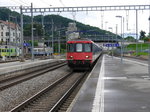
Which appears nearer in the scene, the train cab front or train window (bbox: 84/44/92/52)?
the train cab front

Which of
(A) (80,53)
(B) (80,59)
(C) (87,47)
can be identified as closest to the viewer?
(B) (80,59)

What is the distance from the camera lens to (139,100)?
996cm

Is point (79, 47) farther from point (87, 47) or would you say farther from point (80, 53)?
point (87, 47)

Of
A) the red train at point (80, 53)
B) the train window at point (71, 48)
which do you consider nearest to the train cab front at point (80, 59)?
the red train at point (80, 53)

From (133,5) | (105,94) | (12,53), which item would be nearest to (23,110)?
(105,94)

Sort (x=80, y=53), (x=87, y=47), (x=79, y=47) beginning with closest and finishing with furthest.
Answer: (x=80, y=53)
(x=79, y=47)
(x=87, y=47)

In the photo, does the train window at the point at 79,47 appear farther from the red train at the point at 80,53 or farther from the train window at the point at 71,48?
the train window at the point at 71,48

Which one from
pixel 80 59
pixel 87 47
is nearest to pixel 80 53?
pixel 80 59

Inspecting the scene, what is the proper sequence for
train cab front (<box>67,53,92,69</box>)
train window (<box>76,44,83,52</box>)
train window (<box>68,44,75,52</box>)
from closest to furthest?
train cab front (<box>67,53,92,69</box>) < train window (<box>76,44,83,52</box>) < train window (<box>68,44,75,52</box>)

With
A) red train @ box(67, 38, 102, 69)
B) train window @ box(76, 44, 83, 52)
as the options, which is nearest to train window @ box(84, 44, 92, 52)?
red train @ box(67, 38, 102, 69)

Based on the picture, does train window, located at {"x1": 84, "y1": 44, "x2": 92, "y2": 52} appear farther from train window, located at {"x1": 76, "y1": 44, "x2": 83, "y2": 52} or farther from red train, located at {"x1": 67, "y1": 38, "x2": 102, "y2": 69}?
train window, located at {"x1": 76, "y1": 44, "x2": 83, "y2": 52}

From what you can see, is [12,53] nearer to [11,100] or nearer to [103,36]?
[103,36]

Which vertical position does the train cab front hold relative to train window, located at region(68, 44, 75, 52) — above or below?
below

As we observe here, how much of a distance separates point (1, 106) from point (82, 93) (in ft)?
10.5
